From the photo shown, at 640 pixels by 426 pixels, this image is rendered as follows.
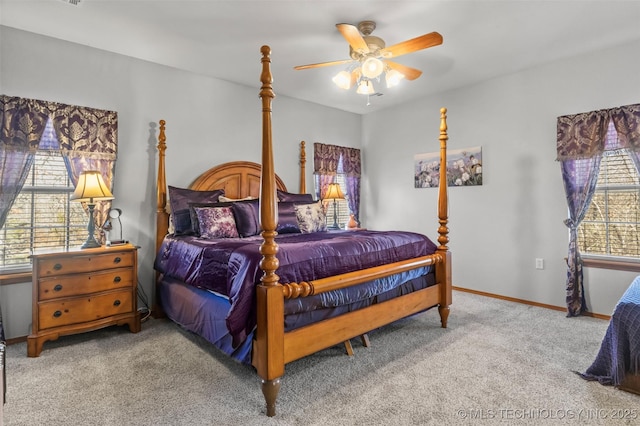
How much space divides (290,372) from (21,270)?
A: 8.17 ft

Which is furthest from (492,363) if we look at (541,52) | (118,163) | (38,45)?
(38,45)

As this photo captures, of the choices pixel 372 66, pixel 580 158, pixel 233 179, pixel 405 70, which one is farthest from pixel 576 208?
pixel 233 179

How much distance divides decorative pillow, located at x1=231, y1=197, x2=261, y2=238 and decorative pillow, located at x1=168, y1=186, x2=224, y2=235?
1.36 ft

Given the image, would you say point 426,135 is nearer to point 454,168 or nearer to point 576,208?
point 454,168

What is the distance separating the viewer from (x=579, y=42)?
3221 millimetres

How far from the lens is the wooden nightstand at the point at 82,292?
2.63 meters

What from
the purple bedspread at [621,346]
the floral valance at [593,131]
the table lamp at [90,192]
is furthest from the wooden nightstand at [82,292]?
the floral valance at [593,131]

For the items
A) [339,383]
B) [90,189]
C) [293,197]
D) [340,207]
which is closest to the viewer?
[339,383]

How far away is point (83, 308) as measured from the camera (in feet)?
9.20

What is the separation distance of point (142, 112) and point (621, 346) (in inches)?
170

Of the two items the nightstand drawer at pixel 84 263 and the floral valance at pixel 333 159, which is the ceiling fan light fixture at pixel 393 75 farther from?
the nightstand drawer at pixel 84 263

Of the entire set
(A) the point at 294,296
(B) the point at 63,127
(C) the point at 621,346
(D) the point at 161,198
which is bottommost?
(C) the point at 621,346

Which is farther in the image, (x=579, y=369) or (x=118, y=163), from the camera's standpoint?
(x=118, y=163)

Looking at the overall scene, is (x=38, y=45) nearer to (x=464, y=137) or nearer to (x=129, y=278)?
(x=129, y=278)
